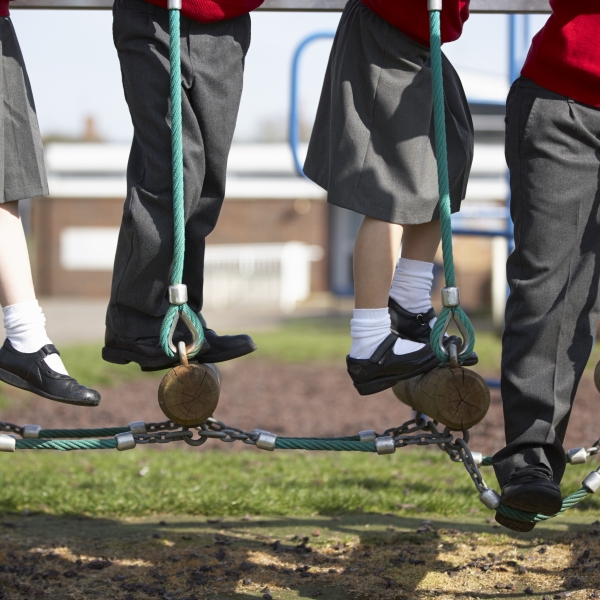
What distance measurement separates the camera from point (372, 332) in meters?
2.75

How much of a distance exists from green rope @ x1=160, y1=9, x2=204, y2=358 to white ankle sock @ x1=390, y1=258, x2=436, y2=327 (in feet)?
2.46

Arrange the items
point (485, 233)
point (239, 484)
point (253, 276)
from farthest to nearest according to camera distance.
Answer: point (253, 276), point (485, 233), point (239, 484)

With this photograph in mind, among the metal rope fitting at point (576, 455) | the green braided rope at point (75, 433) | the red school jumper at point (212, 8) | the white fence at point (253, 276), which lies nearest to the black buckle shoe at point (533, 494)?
the metal rope fitting at point (576, 455)

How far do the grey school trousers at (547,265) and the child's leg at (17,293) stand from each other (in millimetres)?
1394

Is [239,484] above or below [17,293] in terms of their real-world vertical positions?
below

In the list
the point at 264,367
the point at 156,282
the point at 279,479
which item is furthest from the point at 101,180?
the point at 156,282

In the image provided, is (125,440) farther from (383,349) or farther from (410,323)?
(410,323)

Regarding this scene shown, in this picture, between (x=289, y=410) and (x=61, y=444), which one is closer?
(x=61, y=444)

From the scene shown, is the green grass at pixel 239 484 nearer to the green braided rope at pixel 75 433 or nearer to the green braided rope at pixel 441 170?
the green braided rope at pixel 75 433

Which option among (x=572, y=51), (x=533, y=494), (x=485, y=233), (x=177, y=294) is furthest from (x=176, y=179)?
(x=485, y=233)

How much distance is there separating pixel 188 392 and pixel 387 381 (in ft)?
2.01

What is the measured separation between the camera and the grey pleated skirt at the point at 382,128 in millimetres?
2688

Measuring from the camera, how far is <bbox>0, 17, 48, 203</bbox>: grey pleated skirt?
8.98ft

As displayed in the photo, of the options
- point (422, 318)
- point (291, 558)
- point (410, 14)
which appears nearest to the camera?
point (410, 14)
